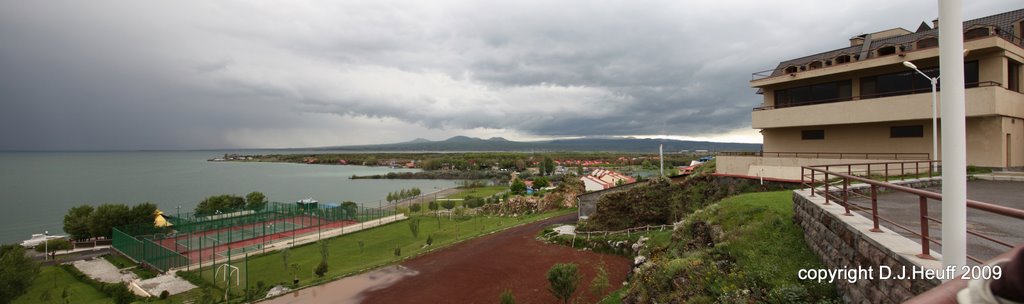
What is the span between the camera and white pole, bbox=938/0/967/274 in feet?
11.7

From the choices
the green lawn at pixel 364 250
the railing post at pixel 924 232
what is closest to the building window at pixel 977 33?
the railing post at pixel 924 232

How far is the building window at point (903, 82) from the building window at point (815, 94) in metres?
0.80

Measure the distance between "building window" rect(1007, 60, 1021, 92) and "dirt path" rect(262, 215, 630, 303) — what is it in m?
18.4

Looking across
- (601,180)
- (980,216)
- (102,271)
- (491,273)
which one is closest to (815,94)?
(980,216)

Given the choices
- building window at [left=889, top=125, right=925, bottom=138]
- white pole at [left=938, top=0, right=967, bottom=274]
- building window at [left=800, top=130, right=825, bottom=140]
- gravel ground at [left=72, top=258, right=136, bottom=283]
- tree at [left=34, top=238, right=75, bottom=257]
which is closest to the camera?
white pole at [left=938, top=0, right=967, bottom=274]

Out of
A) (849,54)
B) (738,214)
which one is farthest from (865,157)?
(738,214)

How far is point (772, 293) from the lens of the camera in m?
7.10

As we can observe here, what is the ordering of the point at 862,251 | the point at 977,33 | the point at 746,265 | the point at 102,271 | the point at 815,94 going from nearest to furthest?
the point at 862,251 → the point at 746,265 → the point at 977,33 → the point at 815,94 → the point at 102,271

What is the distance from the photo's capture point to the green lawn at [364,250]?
2234 centimetres

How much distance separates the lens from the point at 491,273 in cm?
2139

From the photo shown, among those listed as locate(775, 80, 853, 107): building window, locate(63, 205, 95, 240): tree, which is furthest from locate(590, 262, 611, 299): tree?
locate(63, 205, 95, 240): tree

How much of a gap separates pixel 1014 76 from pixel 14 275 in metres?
44.4

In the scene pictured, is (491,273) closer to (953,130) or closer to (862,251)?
(862,251)

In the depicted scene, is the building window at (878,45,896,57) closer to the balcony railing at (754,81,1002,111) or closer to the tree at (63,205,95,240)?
the balcony railing at (754,81,1002,111)
